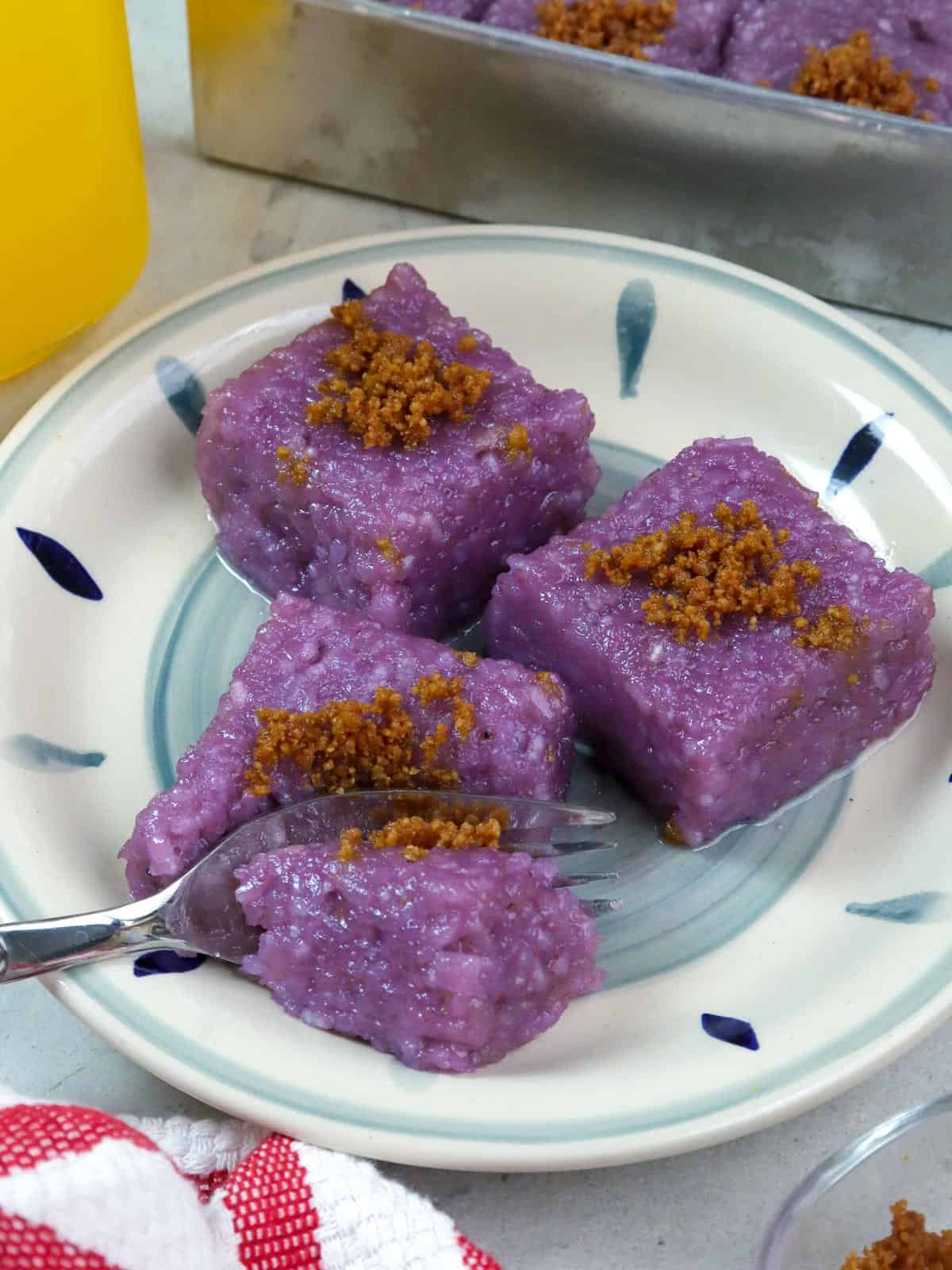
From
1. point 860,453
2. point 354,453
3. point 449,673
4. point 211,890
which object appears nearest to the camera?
point 211,890

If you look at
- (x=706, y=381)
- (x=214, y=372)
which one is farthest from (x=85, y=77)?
(x=706, y=381)

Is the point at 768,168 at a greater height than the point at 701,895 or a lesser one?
greater

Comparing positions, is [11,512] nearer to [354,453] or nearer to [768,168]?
[354,453]

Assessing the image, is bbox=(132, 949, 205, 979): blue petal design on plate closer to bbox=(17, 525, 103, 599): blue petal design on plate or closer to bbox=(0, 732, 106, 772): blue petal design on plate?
bbox=(0, 732, 106, 772): blue petal design on plate

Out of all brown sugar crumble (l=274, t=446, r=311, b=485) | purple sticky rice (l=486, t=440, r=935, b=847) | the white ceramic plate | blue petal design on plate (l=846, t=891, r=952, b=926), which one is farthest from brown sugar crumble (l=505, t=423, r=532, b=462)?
blue petal design on plate (l=846, t=891, r=952, b=926)

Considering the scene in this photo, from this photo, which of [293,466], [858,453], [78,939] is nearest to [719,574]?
[858,453]

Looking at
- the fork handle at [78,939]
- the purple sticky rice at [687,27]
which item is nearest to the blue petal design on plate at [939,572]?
the purple sticky rice at [687,27]
